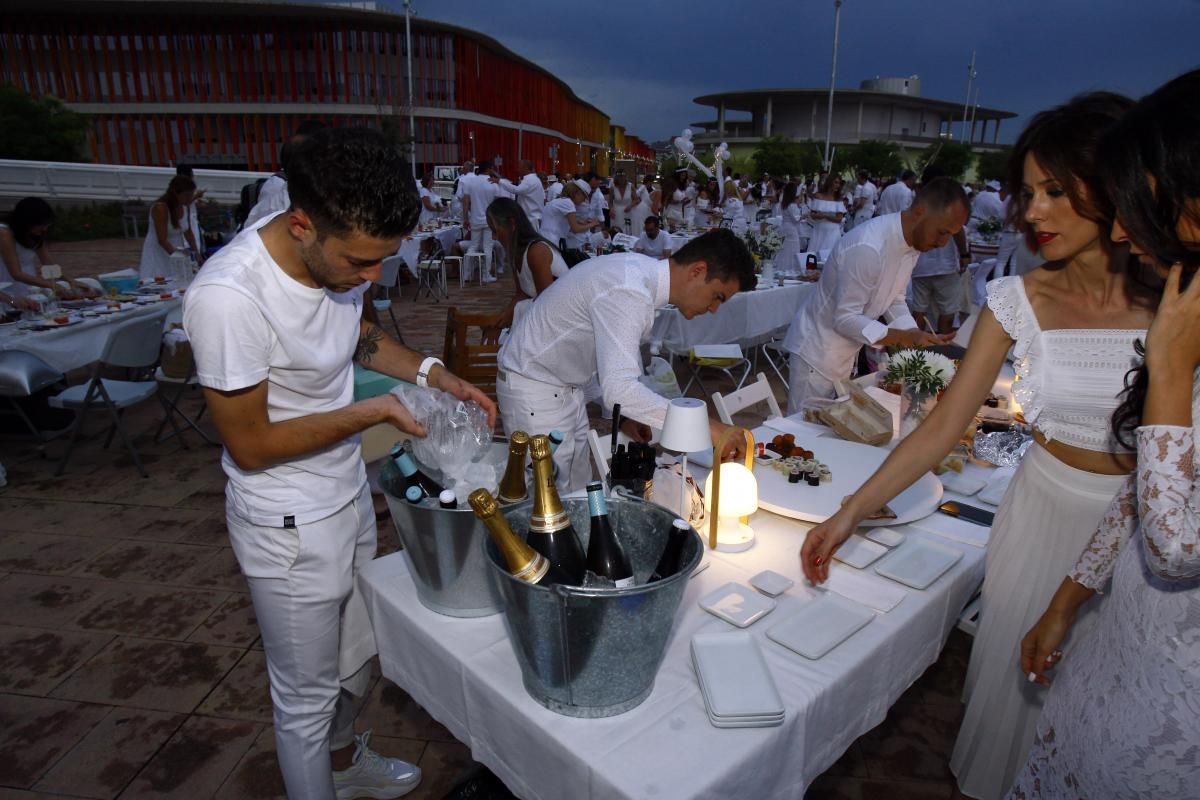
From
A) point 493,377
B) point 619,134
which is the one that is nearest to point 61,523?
point 493,377

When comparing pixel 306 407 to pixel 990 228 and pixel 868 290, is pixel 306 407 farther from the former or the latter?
pixel 990 228

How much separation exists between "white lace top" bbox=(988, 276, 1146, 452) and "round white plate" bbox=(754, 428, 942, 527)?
35 cm

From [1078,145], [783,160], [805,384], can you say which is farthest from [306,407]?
[783,160]

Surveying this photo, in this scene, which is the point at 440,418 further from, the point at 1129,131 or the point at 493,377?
the point at 493,377

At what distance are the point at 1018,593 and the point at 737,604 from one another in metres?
0.72

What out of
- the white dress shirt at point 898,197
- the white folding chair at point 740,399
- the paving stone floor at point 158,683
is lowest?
the paving stone floor at point 158,683

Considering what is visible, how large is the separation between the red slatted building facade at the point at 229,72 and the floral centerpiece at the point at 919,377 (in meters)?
30.8

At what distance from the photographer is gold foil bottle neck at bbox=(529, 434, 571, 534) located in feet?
3.95

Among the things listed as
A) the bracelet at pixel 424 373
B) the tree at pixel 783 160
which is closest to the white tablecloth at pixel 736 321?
the bracelet at pixel 424 373

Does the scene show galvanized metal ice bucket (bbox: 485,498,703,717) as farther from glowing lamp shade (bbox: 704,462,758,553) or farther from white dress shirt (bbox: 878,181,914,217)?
white dress shirt (bbox: 878,181,914,217)

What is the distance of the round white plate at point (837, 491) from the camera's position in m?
1.80

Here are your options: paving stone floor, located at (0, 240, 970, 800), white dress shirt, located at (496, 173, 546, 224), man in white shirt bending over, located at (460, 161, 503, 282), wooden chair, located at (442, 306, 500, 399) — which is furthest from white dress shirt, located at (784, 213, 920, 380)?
white dress shirt, located at (496, 173, 546, 224)

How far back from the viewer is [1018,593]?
1.60 meters

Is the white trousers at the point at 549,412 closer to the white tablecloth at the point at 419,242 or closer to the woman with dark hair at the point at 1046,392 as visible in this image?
the woman with dark hair at the point at 1046,392
